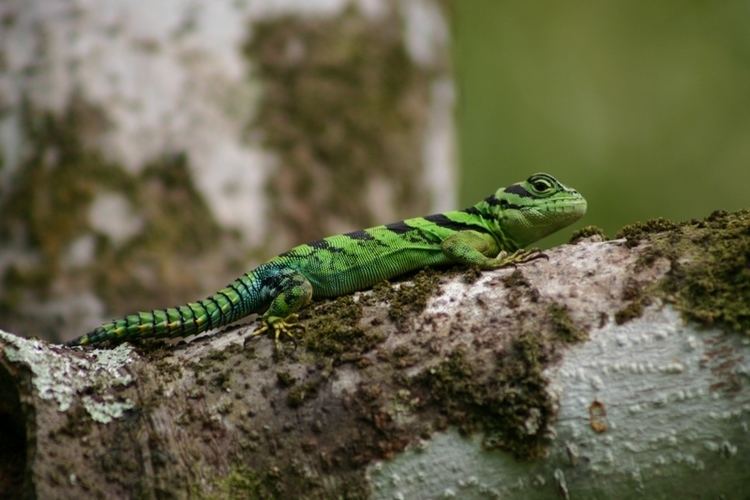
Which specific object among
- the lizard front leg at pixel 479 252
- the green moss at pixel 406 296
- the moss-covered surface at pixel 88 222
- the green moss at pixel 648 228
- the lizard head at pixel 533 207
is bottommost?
the green moss at pixel 648 228

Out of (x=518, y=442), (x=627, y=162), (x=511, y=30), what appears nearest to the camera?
(x=518, y=442)

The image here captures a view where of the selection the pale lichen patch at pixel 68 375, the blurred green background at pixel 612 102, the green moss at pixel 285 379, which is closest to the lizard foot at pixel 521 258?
the green moss at pixel 285 379

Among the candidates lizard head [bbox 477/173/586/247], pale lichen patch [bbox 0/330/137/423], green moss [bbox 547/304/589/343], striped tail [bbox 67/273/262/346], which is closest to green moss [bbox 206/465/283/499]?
pale lichen patch [bbox 0/330/137/423]

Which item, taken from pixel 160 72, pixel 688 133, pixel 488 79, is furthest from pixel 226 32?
pixel 688 133

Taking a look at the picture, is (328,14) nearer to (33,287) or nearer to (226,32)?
(226,32)

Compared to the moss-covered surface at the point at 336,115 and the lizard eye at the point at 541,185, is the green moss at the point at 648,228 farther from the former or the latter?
the moss-covered surface at the point at 336,115

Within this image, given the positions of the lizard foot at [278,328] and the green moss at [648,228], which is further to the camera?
the lizard foot at [278,328]
